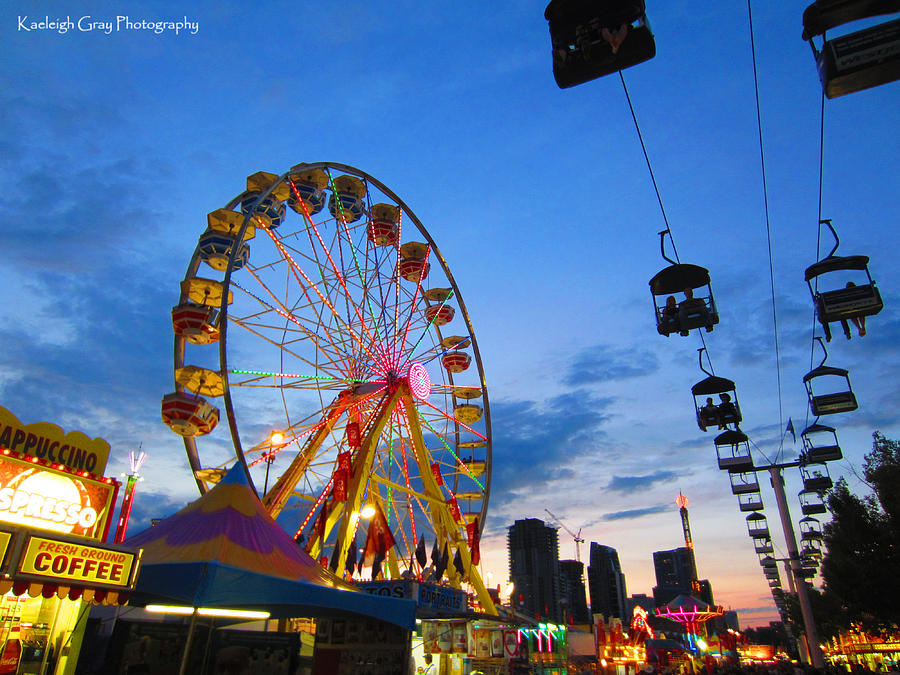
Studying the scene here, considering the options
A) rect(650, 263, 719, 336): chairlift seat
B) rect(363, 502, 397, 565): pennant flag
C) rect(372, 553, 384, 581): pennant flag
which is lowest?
rect(372, 553, 384, 581): pennant flag

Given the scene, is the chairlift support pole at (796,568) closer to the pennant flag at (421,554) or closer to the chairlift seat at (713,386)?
the chairlift seat at (713,386)

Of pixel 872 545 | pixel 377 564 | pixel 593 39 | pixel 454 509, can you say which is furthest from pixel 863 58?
pixel 872 545

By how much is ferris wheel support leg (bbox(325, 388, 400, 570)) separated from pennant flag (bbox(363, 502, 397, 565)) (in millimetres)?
982

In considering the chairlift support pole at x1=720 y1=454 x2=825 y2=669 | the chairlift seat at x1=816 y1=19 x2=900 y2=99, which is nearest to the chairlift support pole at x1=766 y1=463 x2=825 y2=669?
the chairlift support pole at x1=720 y1=454 x2=825 y2=669

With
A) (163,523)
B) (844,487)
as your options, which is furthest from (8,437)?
(844,487)

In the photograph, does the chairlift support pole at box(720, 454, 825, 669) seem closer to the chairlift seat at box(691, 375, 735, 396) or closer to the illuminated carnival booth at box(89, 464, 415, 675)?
the chairlift seat at box(691, 375, 735, 396)

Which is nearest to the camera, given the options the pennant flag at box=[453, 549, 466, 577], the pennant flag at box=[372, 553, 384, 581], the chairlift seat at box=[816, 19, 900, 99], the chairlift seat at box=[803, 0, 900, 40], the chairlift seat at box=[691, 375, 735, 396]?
the chairlift seat at box=[816, 19, 900, 99]

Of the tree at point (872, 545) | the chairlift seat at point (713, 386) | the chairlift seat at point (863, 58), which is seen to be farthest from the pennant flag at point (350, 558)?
the tree at point (872, 545)

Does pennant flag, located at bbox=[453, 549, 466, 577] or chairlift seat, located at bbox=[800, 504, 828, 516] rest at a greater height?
chairlift seat, located at bbox=[800, 504, 828, 516]

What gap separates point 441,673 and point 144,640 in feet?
36.1

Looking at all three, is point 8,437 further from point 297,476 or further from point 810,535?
point 810,535

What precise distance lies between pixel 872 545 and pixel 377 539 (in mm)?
17546

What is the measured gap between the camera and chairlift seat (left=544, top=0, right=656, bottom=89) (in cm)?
594

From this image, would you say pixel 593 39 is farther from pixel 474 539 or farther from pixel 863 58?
pixel 474 539
